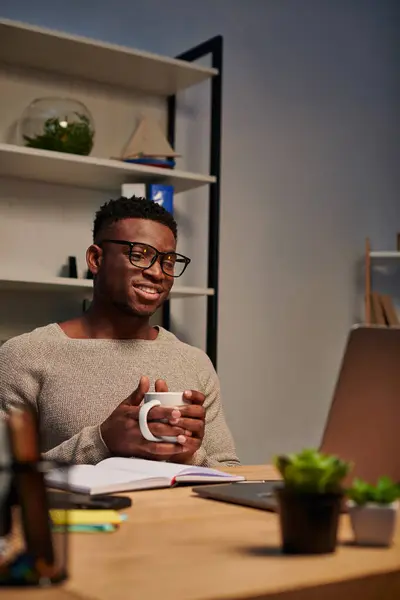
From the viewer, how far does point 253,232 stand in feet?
11.5

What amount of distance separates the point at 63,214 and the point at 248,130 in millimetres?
934

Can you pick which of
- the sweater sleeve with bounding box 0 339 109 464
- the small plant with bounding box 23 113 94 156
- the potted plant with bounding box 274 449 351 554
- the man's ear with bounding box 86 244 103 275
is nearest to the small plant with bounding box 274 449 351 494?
the potted plant with bounding box 274 449 351 554

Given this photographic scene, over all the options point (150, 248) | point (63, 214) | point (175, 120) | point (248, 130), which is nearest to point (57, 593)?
point (150, 248)

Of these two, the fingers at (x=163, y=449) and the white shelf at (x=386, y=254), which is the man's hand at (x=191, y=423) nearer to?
the fingers at (x=163, y=449)

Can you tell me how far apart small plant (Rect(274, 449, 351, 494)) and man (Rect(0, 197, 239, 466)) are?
0.70m

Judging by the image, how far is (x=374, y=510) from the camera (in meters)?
0.79

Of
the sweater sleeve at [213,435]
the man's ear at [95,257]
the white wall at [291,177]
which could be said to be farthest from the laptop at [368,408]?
the white wall at [291,177]

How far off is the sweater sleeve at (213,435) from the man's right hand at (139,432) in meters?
0.17

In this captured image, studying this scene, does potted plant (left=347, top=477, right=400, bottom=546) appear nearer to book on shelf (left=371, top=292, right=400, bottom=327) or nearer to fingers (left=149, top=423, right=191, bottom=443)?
fingers (left=149, top=423, right=191, bottom=443)

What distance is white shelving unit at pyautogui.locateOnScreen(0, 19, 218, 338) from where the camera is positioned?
8.89 ft

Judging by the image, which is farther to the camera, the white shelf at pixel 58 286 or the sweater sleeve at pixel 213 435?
the white shelf at pixel 58 286

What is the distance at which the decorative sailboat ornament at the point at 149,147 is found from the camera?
116 inches

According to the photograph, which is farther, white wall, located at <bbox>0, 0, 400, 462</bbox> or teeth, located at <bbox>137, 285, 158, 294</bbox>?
white wall, located at <bbox>0, 0, 400, 462</bbox>

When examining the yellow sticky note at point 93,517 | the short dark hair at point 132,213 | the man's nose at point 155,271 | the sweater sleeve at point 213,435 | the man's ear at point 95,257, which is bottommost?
the sweater sleeve at point 213,435
